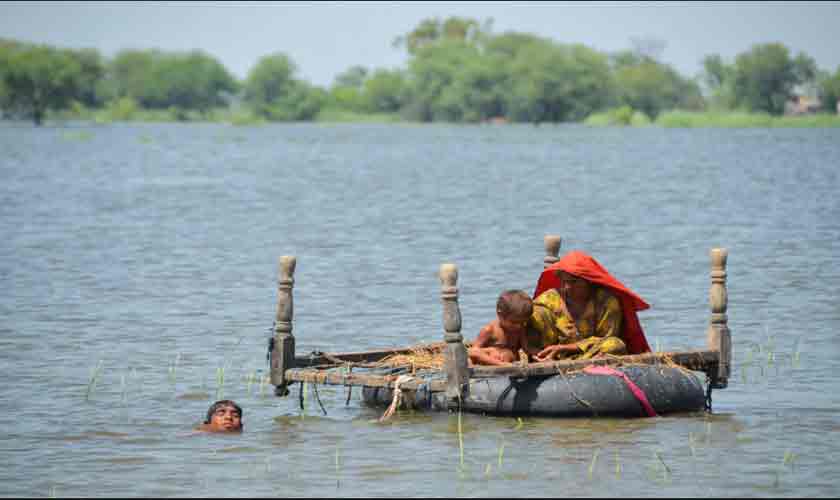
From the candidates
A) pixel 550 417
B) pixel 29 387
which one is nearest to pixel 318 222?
pixel 29 387

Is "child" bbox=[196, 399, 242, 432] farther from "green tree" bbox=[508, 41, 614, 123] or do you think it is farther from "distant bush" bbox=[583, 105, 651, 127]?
"distant bush" bbox=[583, 105, 651, 127]

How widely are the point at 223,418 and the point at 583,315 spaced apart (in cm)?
335

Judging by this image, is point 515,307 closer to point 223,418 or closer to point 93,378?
point 223,418

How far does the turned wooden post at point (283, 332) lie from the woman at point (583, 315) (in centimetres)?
223

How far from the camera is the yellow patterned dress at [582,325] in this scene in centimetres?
1409

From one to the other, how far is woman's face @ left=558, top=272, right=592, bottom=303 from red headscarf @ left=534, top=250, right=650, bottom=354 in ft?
0.28

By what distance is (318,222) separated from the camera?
44000mm

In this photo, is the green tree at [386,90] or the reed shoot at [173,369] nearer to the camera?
the reed shoot at [173,369]

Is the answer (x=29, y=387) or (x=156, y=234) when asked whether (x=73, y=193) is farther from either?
(x=29, y=387)

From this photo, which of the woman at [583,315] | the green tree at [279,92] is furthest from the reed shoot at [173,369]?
the green tree at [279,92]

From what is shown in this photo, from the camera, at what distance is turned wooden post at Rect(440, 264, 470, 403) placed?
515 inches

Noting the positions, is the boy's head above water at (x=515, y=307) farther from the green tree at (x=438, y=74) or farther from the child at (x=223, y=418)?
the green tree at (x=438, y=74)

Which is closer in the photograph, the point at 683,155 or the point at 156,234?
the point at 156,234

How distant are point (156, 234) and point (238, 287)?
12.4m
